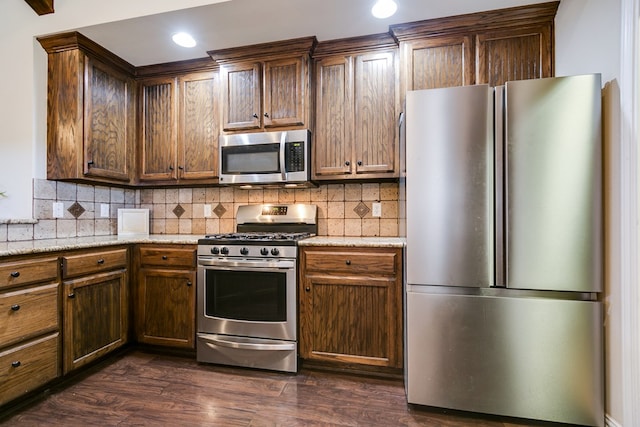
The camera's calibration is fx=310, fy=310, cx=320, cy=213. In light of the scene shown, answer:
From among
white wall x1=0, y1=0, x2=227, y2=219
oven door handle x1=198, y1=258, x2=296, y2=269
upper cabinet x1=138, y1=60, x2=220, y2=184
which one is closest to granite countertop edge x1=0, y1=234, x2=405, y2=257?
oven door handle x1=198, y1=258, x2=296, y2=269

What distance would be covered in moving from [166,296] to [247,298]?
2.22 ft

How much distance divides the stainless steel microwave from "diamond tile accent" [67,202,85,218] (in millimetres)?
1253

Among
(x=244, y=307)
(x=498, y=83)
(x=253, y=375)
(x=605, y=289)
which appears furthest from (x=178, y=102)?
(x=605, y=289)

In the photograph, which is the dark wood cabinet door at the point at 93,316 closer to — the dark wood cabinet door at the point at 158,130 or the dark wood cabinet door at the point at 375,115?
the dark wood cabinet door at the point at 158,130

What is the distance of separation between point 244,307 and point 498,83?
7.64 ft

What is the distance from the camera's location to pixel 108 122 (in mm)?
2570

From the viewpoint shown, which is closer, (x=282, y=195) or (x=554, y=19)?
(x=554, y=19)

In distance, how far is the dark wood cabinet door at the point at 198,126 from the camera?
267 centimetres

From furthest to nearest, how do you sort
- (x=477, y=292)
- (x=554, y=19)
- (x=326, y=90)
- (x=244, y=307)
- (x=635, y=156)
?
(x=326, y=90) < (x=244, y=307) < (x=554, y=19) < (x=477, y=292) < (x=635, y=156)

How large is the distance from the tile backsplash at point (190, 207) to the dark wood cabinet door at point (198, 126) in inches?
12.7

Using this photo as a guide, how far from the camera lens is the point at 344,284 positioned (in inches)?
80.6

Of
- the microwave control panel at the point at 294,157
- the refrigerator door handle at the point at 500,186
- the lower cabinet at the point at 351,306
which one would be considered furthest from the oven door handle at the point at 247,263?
the refrigerator door handle at the point at 500,186

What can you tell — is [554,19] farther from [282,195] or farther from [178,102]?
[178,102]

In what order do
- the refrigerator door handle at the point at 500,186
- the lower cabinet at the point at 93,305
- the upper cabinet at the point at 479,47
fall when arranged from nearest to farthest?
1. the refrigerator door handle at the point at 500,186
2. the lower cabinet at the point at 93,305
3. the upper cabinet at the point at 479,47
